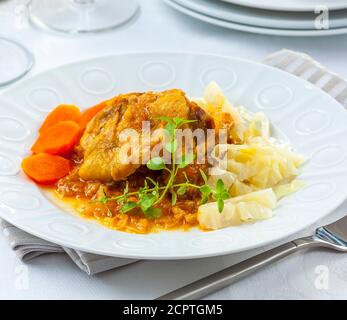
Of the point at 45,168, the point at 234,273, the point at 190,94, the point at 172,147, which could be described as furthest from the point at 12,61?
the point at 234,273

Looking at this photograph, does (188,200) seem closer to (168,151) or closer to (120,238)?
(168,151)

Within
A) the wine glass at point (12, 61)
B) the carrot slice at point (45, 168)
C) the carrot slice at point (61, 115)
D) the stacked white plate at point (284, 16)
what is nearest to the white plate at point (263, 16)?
the stacked white plate at point (284, 16)

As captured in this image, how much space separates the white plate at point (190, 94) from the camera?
7.36 ft

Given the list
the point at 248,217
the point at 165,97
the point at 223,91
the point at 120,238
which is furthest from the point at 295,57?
the point at 120,238

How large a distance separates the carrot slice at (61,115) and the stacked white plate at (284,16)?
108 centimetres

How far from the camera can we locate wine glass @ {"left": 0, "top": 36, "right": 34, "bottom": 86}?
3592 millimetres

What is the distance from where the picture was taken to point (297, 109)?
298 cm

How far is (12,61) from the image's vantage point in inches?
147

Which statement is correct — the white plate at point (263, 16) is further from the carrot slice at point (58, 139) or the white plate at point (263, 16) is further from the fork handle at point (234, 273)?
the fork handle at point (234, 273)

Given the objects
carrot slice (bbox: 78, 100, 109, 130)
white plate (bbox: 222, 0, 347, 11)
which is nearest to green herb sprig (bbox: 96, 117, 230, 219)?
carrot slice (bbox: 78, 100, 109, 130)

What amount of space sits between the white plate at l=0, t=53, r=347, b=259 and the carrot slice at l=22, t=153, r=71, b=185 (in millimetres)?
34

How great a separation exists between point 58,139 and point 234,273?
0.91 meters

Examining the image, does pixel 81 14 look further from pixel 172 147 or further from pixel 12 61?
pixel 172 147
